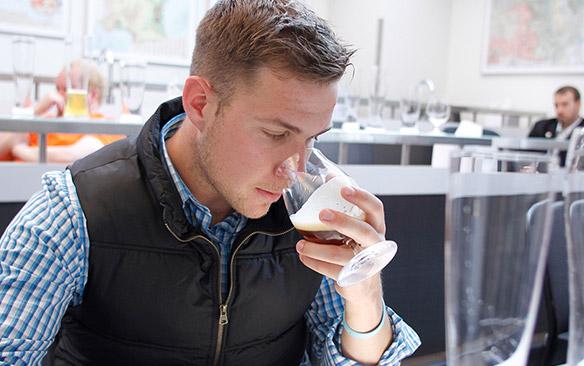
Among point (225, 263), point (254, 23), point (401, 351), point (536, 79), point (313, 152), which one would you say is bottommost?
point (401, 351)

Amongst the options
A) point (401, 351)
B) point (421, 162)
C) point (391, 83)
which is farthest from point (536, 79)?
point (401, 351)

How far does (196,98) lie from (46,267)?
0.36 m

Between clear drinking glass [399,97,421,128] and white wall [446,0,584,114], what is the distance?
4.42 meters

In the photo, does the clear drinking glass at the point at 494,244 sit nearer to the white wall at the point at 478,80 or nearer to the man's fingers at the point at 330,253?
the man's fingers at the point at 330,253

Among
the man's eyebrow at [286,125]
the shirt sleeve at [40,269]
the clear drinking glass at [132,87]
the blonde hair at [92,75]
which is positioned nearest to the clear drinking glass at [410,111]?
the clear drinking glass at [132,87]

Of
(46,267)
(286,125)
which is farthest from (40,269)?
(286,125)

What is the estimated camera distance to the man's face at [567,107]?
5.56 meters

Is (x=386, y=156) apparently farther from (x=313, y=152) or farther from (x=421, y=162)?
(x=313, y=152)

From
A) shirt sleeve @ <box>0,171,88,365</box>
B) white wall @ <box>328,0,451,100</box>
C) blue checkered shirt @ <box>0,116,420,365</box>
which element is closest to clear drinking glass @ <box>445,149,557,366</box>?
blue checkered shirt @ <box>0,116,420,365</box>

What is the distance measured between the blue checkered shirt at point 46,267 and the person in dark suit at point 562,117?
5110 millimetres

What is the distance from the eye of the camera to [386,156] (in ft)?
9.46

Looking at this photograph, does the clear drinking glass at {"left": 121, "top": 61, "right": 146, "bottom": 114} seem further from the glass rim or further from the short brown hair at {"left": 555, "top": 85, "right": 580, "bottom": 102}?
the short brown hair at {"left": 555, "top": 85, "right": 580, "bottom": 102}

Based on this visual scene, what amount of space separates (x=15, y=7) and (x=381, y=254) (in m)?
5.10

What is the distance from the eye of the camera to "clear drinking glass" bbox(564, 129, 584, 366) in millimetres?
614
